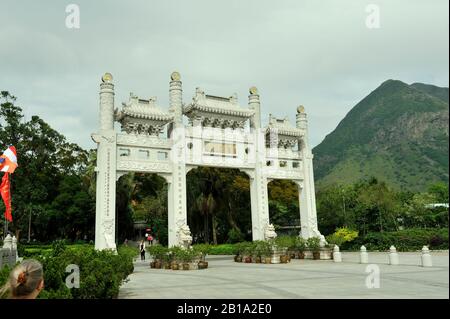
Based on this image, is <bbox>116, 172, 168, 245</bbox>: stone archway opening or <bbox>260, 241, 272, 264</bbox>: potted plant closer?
<bbox>260, 241, 272, 264</bbox>: potted plant

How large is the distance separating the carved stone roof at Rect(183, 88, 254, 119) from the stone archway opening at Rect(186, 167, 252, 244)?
8023 millimetres

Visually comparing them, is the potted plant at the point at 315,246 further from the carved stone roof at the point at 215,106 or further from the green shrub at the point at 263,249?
the carved stone roof at the point at 215,106

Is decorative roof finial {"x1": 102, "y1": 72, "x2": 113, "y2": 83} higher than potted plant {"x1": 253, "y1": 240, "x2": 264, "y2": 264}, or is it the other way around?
decorative roof finial {"x1": 102, "y1": 72, "x2": 113, "y2": 83}

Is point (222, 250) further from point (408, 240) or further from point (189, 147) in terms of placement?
point (408, 240)

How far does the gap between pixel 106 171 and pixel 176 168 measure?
3.74 meters

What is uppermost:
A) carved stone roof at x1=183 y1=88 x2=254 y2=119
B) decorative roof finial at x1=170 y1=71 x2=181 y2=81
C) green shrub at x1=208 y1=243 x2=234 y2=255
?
decorative roof finial at x1=170 y1=71 x2=181 y2=81

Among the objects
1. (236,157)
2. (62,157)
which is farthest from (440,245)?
(62,157)

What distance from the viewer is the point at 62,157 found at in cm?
3797

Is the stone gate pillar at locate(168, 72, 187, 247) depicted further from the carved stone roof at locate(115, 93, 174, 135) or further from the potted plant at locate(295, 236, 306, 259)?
the potted plant at locate(295, 236, 306, 259)

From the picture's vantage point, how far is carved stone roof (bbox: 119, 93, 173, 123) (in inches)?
817

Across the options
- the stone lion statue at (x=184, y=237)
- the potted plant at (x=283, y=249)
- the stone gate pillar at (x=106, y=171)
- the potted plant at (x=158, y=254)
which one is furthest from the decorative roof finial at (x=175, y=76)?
the potted plant at (x=283, y=249)

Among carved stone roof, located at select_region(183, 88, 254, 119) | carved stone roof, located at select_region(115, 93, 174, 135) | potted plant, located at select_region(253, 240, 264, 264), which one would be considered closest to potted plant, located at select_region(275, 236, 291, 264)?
potted plant, located at select_region(253, 240, 264, 264)

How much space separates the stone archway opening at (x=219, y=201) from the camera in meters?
30.5
